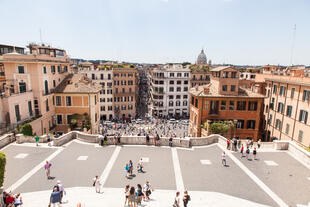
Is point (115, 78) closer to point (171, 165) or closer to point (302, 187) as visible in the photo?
point (171, 165)

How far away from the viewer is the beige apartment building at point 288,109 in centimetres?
3294

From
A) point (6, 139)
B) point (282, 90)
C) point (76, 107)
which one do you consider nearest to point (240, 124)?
point (282, 90)

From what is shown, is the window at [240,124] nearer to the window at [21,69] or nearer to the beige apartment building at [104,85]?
the window at [21,69]

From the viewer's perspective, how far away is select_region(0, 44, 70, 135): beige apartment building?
1149 inches

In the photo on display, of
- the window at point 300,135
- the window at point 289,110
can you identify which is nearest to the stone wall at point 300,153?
the window at point 300,135

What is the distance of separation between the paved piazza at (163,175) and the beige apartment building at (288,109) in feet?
48.3

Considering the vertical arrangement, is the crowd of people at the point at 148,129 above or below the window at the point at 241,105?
below

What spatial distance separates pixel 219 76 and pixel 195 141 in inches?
719

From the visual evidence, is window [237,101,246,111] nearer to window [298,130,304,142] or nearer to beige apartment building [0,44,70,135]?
window [298,130,304,142]

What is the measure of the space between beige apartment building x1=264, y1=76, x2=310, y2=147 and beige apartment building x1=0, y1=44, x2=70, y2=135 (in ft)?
143

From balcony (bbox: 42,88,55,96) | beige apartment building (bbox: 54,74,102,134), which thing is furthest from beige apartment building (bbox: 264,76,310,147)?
balcony (bbox: 42,88,55,96)

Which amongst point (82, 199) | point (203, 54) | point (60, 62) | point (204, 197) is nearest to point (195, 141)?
point (204, 197)

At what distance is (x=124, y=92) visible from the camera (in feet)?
240

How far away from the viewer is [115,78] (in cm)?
7131
